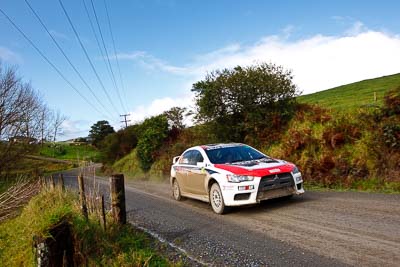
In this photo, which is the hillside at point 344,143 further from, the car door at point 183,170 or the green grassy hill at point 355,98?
the car door at point 183,170

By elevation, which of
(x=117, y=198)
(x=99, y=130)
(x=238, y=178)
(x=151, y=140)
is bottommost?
(x=117, y=198)

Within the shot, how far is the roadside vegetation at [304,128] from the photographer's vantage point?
11.5m

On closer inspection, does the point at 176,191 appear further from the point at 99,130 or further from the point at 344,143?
the point at 99,130

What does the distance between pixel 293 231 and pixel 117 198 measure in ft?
11.8

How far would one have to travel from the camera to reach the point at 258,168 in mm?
8633

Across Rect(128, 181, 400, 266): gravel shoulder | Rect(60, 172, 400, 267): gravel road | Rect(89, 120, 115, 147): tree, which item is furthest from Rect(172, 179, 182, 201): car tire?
Rect(89, 120, 115, 147): tree

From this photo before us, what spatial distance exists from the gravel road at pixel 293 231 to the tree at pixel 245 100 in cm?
699

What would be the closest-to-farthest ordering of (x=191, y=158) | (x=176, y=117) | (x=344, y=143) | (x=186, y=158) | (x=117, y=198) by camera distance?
(x=117, y=198)
(x=191, y=158)
(x=186, y=158)
(x=344, y=143)
(x=176, y=117)

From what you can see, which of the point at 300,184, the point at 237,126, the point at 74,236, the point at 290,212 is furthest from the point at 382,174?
the point at 74,236

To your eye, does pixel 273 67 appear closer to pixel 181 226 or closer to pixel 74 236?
pixel 181 226

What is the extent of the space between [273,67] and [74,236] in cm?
1341

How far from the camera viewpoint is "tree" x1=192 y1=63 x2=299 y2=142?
1684 cm

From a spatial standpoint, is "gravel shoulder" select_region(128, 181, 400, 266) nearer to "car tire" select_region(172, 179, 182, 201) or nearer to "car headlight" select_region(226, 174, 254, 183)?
"car headlight" select_region(226, 174, 254, 183)

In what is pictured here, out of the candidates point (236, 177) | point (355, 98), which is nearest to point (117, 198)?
point (236, 177)
